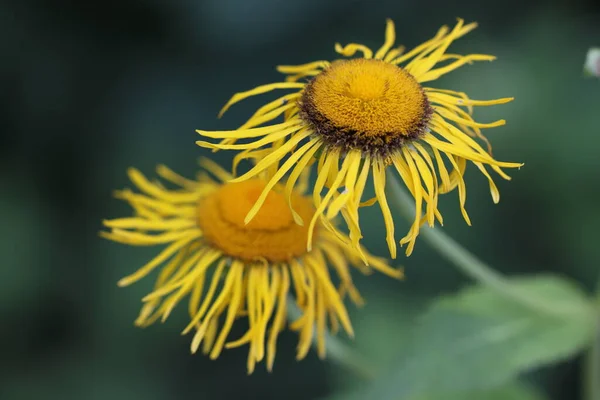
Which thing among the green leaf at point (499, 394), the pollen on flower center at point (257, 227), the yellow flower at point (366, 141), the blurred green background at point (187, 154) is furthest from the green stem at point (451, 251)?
the blurred green background at point (187, 154)

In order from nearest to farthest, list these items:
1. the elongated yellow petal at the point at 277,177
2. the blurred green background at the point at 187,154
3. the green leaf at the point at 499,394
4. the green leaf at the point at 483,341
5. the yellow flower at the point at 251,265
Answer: the elongated yellow petal at the point at 277,177 → the yellow flower at the point at 251,265 → the green leaf at the point at 483,341 → the green leaf at the point at 499,394 → the blurred green background at the point at 187,154

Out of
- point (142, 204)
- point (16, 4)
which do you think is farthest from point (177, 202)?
point (16, 4)

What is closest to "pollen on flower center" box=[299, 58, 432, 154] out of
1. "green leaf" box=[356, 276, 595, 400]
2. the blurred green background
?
"green leaf" box=[356, 276, 595, 400]

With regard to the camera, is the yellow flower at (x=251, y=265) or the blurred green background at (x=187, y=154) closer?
the yellow flower at (x=251, y=265)

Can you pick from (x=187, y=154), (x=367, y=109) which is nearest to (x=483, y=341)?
(x=367, y=109)

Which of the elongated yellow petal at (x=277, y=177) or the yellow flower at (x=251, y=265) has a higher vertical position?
the elongated yellow petal at (x=277, y=177)

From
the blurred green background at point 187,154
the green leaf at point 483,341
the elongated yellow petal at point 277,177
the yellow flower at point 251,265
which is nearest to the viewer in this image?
the elongated yellow petal at point 277,177

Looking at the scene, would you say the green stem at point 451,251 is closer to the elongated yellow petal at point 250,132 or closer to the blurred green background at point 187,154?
the elongated yellow petal at point 250,132

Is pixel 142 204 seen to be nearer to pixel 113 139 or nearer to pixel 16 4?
pixel 113 139
